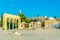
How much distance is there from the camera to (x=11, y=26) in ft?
138

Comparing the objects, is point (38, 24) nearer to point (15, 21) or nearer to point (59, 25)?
point (15, 21)

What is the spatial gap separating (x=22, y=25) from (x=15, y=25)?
1.90 metres

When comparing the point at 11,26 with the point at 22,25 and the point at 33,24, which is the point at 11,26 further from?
the point at 33,24

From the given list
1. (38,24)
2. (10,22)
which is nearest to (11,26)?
(10,22)

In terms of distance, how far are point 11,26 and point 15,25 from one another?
162 centimetres

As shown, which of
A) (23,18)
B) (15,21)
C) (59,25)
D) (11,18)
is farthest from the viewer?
(23,18)

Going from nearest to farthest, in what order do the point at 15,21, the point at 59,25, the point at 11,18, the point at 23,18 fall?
1. the point at 59,25
2. the point at 11,18
3. the point at 15,21
4. the point at 23,18

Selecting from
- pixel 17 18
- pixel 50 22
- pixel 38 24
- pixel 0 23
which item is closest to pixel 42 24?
pixel 38 24

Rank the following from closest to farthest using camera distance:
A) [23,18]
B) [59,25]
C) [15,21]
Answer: [59,25] < [15,21] < [23,18]

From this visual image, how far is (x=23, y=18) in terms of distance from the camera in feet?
169

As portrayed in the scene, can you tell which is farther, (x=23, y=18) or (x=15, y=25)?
(x=23, y=18)

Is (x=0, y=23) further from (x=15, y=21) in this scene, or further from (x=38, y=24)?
(x=38, y=24)

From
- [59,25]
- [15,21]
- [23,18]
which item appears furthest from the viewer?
[23,18]

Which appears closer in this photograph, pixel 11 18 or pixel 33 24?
pixel 11 18
